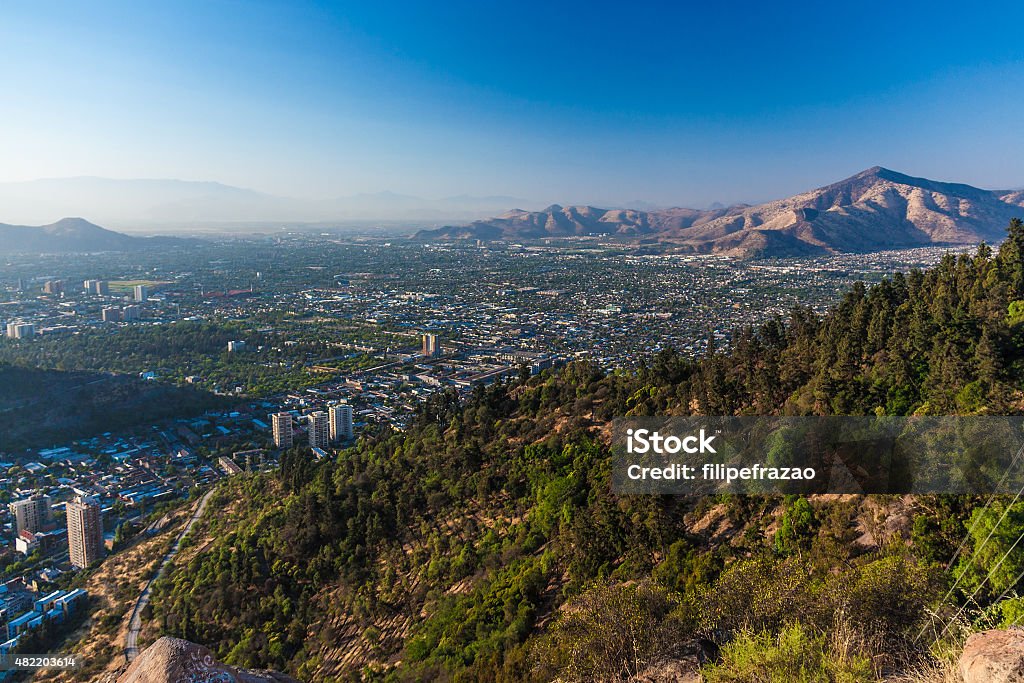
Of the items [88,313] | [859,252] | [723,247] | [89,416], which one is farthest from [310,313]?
[859,252]

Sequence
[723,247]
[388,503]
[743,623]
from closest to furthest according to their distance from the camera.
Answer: [743,623] → [388,503] → [723,247]

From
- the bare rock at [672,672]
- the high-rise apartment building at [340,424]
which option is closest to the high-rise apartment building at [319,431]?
the high-rise apartment building at [340,424]

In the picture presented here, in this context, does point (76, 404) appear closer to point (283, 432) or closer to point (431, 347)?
point (283, 432)

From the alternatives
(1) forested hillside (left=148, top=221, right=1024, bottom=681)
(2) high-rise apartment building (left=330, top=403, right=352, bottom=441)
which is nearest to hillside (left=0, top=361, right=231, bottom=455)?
(2) high-rise apartment building (left=330, top=403, right=352, bottom=441)

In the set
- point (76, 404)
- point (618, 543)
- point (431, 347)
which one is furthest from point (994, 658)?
point (431, 347)

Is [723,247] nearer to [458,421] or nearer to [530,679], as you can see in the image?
[458,421]
